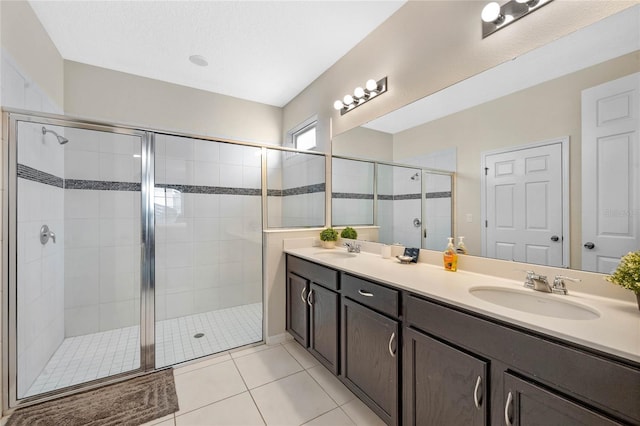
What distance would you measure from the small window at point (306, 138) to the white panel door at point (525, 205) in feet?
6.71

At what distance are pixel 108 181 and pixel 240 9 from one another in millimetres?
1840

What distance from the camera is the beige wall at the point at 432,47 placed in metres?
1.22

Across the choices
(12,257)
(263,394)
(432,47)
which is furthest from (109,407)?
(432,47)

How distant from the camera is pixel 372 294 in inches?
57.0

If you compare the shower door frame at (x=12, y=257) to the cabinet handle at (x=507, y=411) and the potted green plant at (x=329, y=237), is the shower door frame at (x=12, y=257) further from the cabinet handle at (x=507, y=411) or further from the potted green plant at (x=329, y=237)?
the cabinet handle at (x=507, y=411)

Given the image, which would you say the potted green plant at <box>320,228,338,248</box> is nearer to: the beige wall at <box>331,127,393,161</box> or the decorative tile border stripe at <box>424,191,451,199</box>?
the beige wall at <box>331,127,393,161</box>

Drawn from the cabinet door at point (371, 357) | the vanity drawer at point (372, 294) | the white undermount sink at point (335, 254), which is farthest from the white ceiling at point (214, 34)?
the cabinet door at point (371, 357)

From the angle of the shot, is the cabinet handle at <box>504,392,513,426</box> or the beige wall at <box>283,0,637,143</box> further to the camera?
the beige wall at <box>283,0,637,143</box>

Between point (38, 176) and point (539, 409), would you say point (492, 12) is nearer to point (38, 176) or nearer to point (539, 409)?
point (539, 409)

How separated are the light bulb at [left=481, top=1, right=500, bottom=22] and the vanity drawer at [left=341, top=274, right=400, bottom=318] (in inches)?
59.0

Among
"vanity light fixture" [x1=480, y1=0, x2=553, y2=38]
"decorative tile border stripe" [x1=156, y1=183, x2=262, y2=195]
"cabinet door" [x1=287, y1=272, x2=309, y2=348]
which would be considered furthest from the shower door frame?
"vanity light fixture" [x1=480, y1=0, x2=553, y2=38]

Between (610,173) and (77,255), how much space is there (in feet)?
11.3

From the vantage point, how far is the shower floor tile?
1.91 meters

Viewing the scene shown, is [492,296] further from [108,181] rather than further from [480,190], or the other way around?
[108,181]
